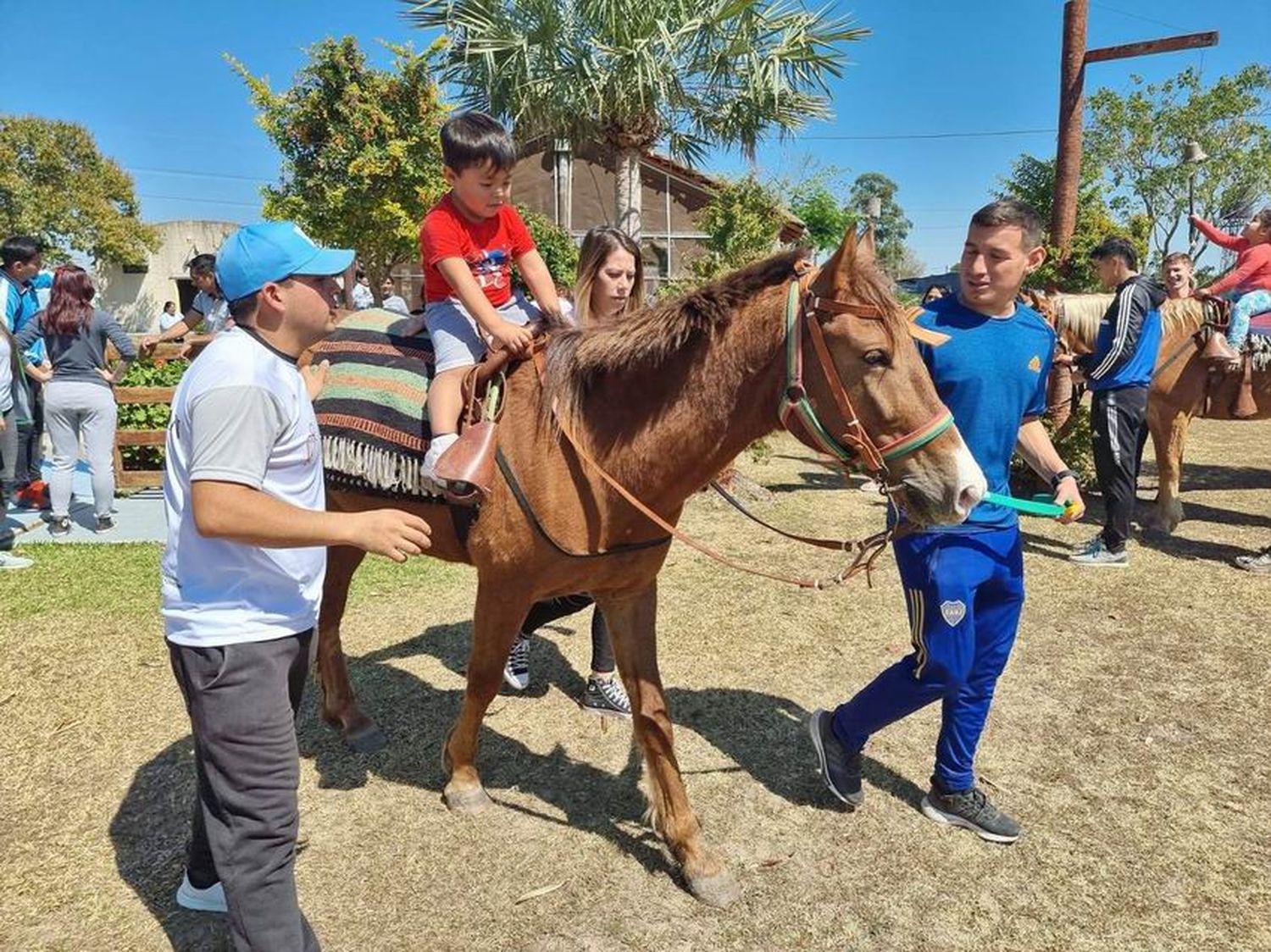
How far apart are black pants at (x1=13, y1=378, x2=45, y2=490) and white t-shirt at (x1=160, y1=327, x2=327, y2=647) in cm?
655

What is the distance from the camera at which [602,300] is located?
348cm

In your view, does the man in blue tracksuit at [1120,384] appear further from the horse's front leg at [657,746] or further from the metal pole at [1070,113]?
the horse's front leg at [657,746]

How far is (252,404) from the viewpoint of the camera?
1.67 m

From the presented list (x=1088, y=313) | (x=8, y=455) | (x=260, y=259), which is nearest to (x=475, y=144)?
(x=260, y=259)

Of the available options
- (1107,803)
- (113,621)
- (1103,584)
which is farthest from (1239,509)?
(113,621)

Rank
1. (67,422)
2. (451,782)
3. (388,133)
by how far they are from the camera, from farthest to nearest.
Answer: (388,133) → (67,422) → (451,782)

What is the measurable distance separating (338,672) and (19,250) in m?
5.50

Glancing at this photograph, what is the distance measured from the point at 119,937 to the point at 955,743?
2884 millimetres

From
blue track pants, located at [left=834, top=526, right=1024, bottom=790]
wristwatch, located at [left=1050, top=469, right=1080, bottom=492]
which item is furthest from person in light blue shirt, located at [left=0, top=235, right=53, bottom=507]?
wristwatch, located at [left=1050, top=469, right=1080, bottom=492]

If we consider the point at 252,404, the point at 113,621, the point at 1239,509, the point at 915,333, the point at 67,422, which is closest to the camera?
the point at 252,404

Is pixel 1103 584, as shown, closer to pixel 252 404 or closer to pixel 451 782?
pixel 451 782

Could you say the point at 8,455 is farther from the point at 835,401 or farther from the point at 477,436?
the point at 835,401

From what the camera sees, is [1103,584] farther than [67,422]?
No

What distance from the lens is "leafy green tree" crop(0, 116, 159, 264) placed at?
89.3ft
